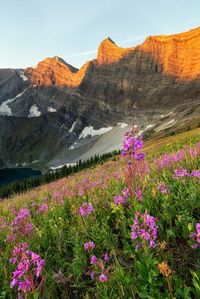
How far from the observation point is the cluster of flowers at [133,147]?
5.02 metres

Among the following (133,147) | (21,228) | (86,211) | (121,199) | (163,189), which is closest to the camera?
(133,147)

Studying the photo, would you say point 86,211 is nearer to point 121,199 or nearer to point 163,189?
point 121,199

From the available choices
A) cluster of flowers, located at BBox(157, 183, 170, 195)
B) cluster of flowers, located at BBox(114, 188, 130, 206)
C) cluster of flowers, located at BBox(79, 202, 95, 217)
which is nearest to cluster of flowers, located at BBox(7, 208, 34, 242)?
cluster of flowers, located at BBox(79, 202, 95, 217)

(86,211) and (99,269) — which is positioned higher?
(86,211)

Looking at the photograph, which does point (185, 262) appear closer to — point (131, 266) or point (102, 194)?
point (131, 266)

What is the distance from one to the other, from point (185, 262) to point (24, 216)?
14.1 ft

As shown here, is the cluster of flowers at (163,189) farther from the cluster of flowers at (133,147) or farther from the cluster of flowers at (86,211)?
the cluster of flowers at (86,211)

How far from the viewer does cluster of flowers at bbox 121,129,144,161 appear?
16.5 feet

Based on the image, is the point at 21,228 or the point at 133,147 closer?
the point at 133,147

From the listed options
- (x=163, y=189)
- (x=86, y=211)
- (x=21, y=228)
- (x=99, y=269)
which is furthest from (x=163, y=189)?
(x=21, y=228)

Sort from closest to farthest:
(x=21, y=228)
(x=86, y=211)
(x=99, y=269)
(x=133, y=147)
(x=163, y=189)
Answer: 1. (x=99, y=269)
2. (x=133, y=147)
3. (x=163, y=189)
4. (x=86, y=211)
5. (x=21, y=228)

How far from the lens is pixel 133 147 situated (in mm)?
5105

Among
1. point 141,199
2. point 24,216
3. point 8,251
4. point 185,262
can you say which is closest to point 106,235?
point 141,199

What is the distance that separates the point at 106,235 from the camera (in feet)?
18.1
